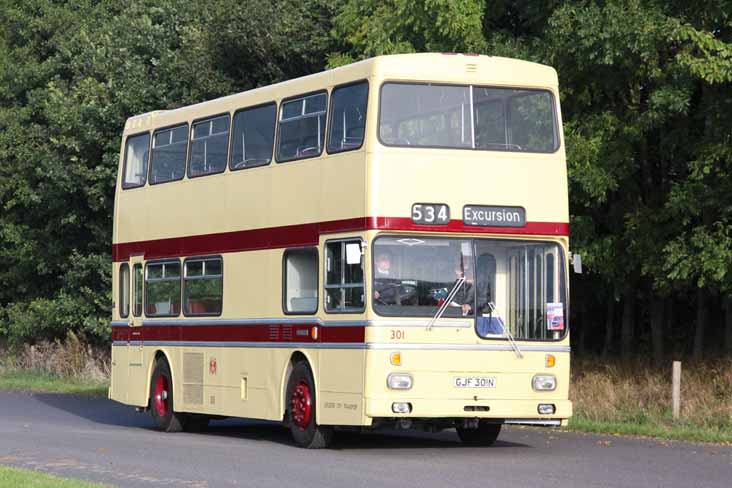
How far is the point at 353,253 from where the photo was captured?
18172mm

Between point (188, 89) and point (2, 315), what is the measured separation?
12.1m

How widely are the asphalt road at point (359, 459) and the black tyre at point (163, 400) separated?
323 millimetres

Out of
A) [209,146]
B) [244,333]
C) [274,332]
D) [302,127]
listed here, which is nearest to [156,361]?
[244,333]

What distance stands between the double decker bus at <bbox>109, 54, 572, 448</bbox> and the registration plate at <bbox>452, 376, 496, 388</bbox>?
0.02 metres

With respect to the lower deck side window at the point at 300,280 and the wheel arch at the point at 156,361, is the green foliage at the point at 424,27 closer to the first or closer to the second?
the wheel arch at the point at 156,361

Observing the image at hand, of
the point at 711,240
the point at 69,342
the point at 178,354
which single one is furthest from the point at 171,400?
the point at 69,342

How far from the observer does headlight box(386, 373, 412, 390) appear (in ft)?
58.8

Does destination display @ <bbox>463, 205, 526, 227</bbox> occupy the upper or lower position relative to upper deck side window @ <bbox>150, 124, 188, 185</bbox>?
lower

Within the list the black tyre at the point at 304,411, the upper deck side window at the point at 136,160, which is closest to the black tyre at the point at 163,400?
the upper deck side window at the point at 136,160

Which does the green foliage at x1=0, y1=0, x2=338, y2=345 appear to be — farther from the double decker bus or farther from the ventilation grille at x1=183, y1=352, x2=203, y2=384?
the double decker bus

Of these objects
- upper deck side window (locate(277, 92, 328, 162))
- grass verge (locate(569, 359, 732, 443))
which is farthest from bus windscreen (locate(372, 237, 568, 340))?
grass verge (locate(569, 359, 732, 443))

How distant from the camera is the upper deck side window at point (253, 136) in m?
20.8

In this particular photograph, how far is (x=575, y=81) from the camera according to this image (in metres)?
26.6

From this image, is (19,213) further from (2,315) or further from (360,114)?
(360,114)
